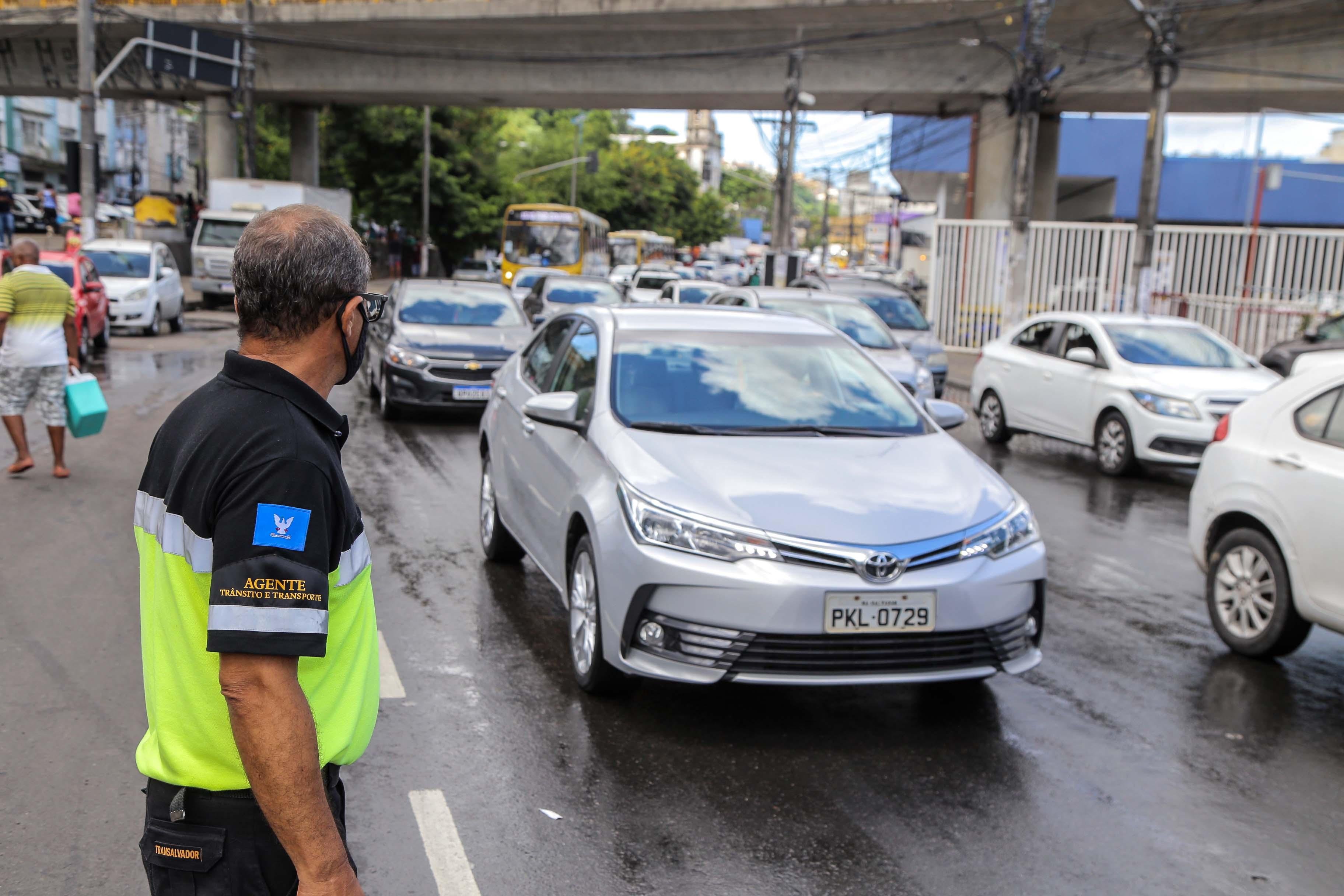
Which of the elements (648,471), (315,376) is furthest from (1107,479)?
(315,376)

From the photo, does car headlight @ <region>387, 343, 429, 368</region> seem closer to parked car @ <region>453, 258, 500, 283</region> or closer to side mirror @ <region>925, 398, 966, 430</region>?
side mirror @ <region>925, 398, 966, 430</region>

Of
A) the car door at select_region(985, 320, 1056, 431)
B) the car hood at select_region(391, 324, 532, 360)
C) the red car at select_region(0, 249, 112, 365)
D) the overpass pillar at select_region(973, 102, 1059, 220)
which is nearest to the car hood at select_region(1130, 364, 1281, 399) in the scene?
the car door at select_region(985, 320, 1056, 431)

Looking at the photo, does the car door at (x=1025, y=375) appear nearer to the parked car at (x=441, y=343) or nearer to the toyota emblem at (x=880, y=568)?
the parked car at (x=441, y=343)

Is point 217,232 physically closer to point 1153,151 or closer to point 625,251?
point 1153,151

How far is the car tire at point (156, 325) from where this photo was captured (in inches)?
889

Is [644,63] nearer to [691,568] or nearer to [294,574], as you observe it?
[691,568]

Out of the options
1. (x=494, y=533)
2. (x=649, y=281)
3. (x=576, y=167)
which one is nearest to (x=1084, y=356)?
(x=494, y=533)

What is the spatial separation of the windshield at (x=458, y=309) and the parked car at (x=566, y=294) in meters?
5.49

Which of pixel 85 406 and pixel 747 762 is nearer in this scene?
pixel 747 762

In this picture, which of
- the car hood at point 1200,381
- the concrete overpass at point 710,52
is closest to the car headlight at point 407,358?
the car hood at point 1200,381

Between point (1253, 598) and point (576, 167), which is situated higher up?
point (576, 167)

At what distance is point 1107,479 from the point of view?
12141 millimetres

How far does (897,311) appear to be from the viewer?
1927 centimetres

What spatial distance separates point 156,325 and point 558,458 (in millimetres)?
19129
